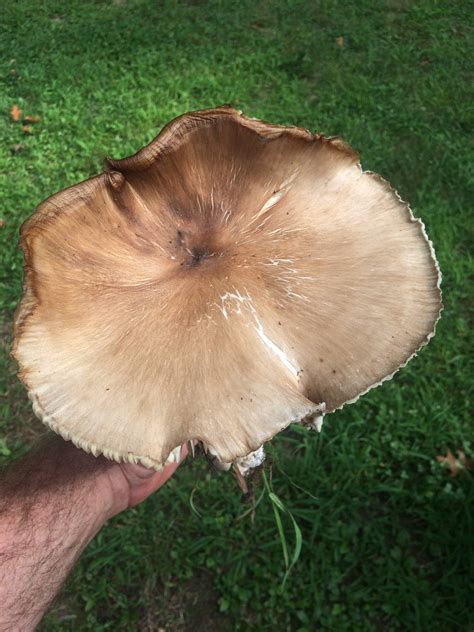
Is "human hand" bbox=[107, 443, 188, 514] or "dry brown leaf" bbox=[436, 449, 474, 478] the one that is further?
"dry brown leaf" bbox=[436, 449, 474, 478]

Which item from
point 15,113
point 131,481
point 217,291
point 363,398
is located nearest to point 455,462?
point 363,398

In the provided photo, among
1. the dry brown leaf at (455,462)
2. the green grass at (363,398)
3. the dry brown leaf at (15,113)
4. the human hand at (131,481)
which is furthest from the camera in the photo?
the dry brown leaf at (15,113)

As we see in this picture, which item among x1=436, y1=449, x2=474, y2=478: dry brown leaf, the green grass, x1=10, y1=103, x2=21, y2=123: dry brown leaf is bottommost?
x1=436, y1=449, x2=474, y2=478: dry brown leaf

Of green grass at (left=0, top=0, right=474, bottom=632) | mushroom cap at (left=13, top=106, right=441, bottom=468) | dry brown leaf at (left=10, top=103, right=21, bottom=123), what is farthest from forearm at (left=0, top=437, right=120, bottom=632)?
dry brown leaf at (left=10, top=103, right=21, bottom=123)

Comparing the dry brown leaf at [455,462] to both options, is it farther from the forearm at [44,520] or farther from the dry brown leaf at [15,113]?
the dry brown leaf at [15,113]

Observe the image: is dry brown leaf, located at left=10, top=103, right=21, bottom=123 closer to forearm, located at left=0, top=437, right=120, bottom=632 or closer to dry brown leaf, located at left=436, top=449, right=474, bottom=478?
forearm, located at left=0, top=437, right=120, bottom=632

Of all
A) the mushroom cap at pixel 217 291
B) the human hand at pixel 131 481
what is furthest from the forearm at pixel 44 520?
the mushroom cap at pixel 217 291

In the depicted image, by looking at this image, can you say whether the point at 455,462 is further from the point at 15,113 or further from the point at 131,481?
the point at 15,113
